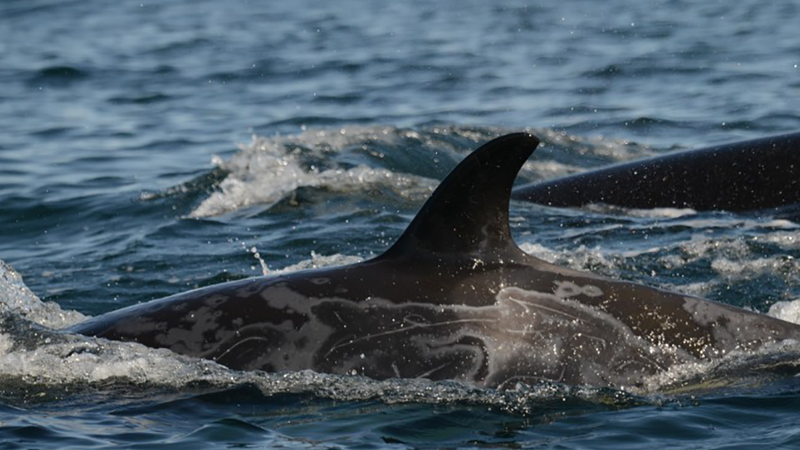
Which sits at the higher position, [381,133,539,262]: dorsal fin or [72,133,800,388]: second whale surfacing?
[381,133,539,262]: dorsal fin

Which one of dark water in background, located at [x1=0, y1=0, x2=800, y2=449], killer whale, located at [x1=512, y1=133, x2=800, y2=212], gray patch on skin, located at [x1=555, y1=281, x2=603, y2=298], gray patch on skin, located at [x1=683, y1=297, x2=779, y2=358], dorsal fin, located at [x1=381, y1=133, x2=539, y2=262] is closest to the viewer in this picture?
dorsal fin, located at [x1=381, y1=133, x2=539, y2=262]

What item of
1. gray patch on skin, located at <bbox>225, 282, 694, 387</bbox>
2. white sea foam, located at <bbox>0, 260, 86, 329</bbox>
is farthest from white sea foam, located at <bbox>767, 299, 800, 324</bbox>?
white sea foam, located at <bbox>0, 260, 86, 329</bbox>

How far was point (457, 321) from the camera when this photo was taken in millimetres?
7047

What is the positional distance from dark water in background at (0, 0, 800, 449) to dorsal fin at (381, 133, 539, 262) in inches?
26.8

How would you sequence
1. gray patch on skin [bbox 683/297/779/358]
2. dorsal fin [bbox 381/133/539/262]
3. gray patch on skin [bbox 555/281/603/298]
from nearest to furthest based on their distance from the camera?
dorsal fin [bbox 381/133/539/262] → gray patch on skin [bbox 555/281/603/298] → gray patch on skin [bbox 683/297/779/358]

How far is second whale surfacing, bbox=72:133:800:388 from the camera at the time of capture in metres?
6.99

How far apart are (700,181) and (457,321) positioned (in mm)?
6233

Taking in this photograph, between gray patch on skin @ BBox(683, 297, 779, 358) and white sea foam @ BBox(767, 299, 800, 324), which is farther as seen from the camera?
white sea foam @ BBox(767, 299, 800, 324)

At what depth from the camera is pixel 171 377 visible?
7.16 m

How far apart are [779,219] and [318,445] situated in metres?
6.38

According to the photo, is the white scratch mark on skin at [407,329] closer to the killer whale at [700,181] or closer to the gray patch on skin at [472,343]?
the gray patch on skin at [472,343]

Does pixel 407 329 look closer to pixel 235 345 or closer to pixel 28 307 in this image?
pixel 235 345

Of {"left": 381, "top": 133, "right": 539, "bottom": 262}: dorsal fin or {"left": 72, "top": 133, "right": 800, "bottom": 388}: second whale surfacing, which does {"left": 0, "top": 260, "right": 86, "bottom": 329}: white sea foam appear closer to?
{"left": 72, "top": 133, "right": 800, "bottom": 388}: second whale surfacing

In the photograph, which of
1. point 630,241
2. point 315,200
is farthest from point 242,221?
point 630,241
